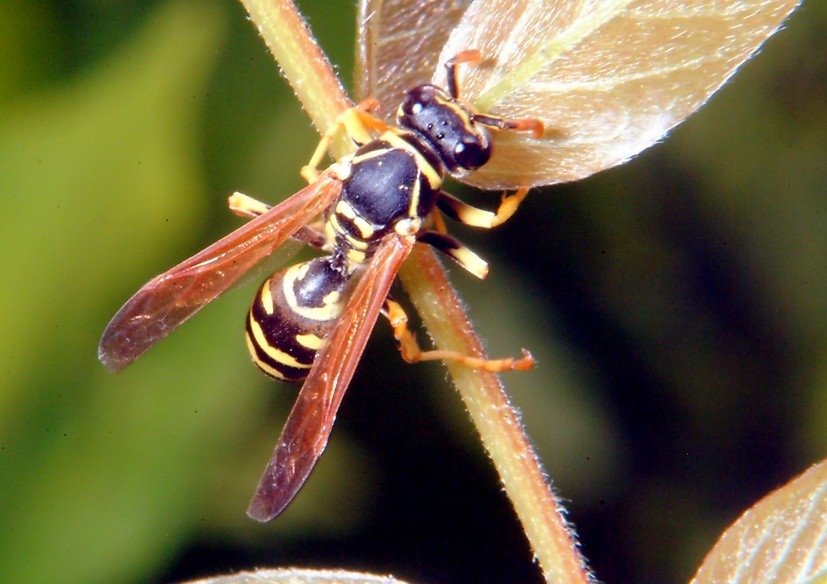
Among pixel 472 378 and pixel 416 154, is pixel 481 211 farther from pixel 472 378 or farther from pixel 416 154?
pixel 472 378

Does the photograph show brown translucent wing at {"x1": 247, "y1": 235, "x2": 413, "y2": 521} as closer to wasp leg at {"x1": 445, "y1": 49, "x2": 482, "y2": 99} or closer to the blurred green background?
wasp leg at {"x1": 445, "y1": 49, "x2": 482, "y2": 99}

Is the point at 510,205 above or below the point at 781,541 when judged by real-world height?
above

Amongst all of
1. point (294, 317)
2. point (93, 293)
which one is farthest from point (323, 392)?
point (93, 293)

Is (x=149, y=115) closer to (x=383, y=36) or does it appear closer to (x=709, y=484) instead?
(x=383, y=36)

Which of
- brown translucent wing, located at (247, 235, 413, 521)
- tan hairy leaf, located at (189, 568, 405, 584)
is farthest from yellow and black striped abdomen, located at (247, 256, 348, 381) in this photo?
tan hairy leaf, located at (189, 568, 405, 584)

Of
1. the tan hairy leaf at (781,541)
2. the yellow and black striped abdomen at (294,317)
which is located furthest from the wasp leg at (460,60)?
the tan hairy leaf at (781,541)
